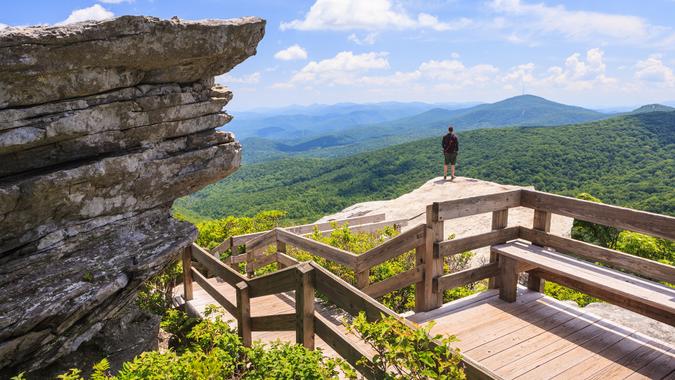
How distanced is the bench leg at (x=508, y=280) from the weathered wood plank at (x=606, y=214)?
0.83 meters

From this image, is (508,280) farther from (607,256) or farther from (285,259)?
(285,259)

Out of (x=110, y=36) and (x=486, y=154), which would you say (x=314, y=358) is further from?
(x=486, y=154)

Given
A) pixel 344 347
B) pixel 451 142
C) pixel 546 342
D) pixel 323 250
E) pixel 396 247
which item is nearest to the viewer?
pixel 344 347

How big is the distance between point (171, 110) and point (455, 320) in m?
4.64

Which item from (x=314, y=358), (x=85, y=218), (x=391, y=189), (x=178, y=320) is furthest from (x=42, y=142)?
(x=391, y=189)

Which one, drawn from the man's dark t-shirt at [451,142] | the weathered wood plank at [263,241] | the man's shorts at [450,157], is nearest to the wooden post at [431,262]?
the weathered wood plank at [263,241]

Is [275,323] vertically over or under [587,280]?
under

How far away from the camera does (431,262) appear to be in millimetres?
5262

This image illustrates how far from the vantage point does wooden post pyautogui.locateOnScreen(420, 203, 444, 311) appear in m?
5.16

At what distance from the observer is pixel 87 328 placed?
17.2 feet

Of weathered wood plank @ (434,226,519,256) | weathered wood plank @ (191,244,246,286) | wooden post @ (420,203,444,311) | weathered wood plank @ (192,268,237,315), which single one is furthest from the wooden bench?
weathered wood plank @ (192,268,237,315)

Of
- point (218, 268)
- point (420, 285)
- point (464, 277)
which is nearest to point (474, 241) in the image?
point (464, 277)

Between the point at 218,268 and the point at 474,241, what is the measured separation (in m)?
3.39

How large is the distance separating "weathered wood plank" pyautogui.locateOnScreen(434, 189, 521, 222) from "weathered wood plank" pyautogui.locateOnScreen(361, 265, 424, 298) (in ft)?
2.34
